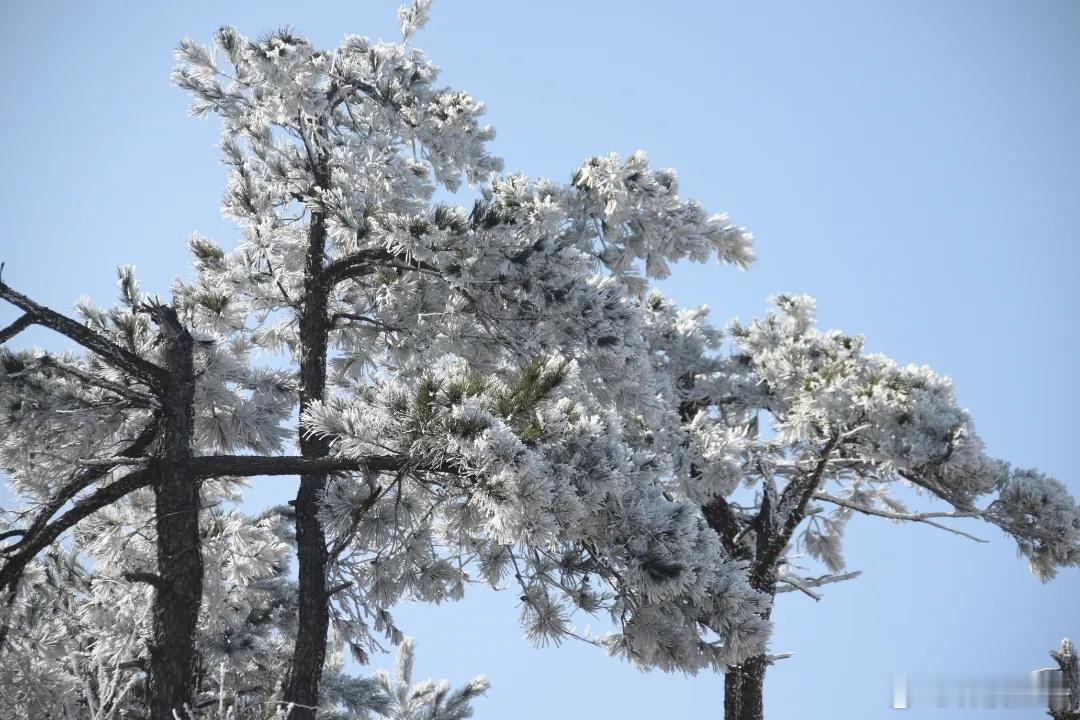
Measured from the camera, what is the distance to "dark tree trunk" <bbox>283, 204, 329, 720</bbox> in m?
7.57

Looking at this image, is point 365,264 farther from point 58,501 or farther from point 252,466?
point 58,501

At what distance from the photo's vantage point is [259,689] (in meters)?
10.1

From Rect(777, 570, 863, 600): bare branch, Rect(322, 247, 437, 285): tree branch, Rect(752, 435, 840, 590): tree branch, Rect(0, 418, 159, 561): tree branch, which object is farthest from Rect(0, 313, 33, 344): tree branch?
Rect(777, 570, 863, 600): bare branch

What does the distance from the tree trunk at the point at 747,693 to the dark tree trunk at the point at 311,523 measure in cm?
457

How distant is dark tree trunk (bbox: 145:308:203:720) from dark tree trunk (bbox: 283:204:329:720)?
0.78 m

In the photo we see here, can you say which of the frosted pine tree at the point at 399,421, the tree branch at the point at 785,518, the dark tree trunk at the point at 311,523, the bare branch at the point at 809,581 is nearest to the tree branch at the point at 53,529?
the frosted pine tree at the point at 399,421

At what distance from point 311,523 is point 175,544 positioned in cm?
139

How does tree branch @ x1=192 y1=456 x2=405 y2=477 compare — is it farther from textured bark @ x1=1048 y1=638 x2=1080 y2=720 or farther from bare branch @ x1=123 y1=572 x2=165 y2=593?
textured bark @ x1=1048 y1=638 x2=1080 y2=720

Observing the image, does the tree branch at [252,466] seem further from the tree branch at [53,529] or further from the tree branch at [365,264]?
the tree branch at [365,264]

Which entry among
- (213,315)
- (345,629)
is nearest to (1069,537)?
(345,629)

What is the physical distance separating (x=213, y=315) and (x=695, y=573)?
482 centimetres

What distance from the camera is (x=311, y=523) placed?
8070 mm

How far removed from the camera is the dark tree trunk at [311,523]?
7.57m

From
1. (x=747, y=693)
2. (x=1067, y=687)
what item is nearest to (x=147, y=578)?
(x=747, y=693)
